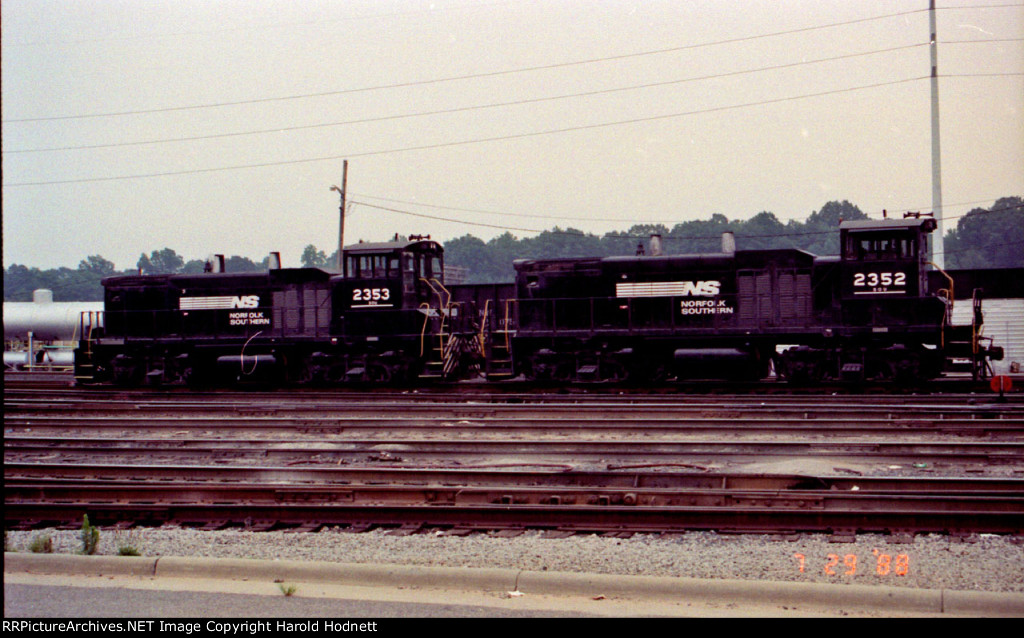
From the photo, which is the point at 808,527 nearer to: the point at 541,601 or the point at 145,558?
the point at 541,601

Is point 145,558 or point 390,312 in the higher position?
point 390,312

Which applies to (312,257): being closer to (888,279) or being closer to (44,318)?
(44,318)

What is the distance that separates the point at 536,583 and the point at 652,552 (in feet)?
4.37

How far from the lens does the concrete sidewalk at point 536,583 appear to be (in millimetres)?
4840

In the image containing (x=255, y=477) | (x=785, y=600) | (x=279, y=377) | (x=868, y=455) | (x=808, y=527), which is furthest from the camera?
(x=279, y=377)

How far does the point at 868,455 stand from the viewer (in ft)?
32.4

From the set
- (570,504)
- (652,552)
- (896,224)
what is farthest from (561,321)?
(652,552)

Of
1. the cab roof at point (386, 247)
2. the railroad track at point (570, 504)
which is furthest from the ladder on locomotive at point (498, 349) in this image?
the railroad track at point (570, 504)

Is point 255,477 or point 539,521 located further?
point 255,477

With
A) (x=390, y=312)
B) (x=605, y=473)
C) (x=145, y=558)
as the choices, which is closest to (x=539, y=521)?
(x=605, y=473)

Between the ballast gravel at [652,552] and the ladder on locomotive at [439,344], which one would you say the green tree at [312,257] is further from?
the ballast gravel at [652,552]

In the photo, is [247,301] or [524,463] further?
[247,301]

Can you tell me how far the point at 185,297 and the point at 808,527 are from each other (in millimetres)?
18379
